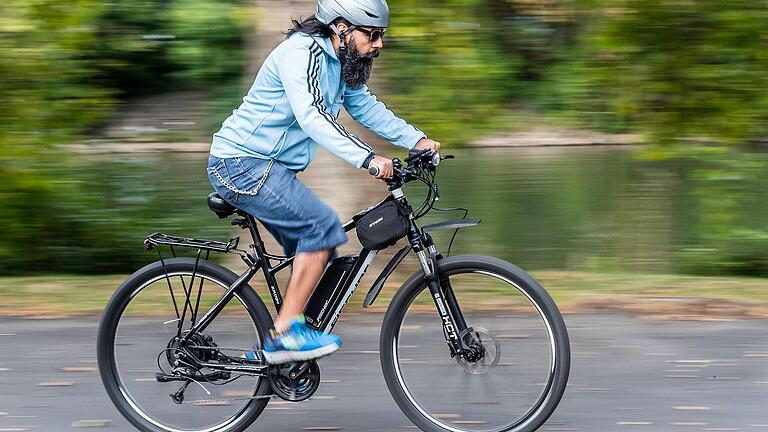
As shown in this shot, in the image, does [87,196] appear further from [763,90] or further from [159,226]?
[763,90]

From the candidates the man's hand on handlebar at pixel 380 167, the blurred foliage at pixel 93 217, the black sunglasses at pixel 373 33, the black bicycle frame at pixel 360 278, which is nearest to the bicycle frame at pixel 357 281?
the black bicycle frame at pixel 360 278

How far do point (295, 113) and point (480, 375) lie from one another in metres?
1.32

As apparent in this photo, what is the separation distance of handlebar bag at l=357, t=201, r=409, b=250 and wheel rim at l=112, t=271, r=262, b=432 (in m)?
0.62

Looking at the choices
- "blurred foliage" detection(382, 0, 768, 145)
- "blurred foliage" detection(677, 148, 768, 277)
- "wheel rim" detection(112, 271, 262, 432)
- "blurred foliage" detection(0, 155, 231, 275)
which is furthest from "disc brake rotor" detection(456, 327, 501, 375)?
"blurred foliage" detection(0, 155, 231, 275)

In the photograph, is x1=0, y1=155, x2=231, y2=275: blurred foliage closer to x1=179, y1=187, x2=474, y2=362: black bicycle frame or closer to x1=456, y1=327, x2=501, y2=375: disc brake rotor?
x1=179, y1=187, x2=474, y2=362: black bicycle frame

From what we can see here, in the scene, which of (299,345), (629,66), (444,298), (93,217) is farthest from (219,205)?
(93,217)

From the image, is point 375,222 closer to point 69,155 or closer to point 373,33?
point 373,33

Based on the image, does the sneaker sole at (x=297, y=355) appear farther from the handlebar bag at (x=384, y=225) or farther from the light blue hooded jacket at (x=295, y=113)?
the light blue hooded jacket at (x=295, y=113)

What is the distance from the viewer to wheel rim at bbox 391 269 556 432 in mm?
4844

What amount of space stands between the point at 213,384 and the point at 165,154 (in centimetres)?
884

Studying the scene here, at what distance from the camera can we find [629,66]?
28.2ft

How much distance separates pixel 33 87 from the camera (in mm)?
9016

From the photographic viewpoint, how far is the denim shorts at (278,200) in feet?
15.9

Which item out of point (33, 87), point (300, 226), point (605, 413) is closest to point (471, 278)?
point (300, 226)
